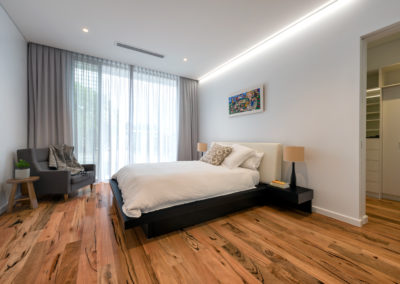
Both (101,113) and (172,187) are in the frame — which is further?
(101,113)

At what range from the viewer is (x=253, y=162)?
9.23 ft

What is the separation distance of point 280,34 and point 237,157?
86.8 inches

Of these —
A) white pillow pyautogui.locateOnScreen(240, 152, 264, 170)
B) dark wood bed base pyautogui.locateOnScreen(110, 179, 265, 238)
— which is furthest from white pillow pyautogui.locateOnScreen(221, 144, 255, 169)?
dark wood bed base pyautogui.locateOnScreen(110, 179, 265, 238)

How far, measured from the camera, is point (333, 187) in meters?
2.18

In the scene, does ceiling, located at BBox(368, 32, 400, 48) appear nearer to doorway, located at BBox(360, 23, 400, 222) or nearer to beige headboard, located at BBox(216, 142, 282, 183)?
doorway, located at BBox(360, 23, 400, 222)

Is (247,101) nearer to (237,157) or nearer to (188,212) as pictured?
(237,157)

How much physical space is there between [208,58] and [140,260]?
3706 mm

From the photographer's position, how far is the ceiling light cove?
2211mm

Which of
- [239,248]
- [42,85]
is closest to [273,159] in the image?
[239,248]

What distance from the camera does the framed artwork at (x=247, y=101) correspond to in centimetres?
311

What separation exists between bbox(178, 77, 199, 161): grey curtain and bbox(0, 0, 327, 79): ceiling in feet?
4.66

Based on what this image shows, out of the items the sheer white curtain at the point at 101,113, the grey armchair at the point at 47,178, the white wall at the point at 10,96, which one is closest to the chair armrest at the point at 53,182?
the grey armchair at the point at 47,178

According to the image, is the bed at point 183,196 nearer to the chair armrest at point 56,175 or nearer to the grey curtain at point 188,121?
the chair armrest at point 56,175

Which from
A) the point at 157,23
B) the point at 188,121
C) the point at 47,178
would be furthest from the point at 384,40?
the point at 47,178
